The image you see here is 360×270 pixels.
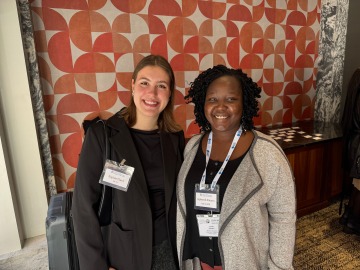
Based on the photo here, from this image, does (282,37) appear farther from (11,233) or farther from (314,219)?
(11,233)

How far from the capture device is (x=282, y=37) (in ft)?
10.9

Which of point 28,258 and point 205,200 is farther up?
point 205,200

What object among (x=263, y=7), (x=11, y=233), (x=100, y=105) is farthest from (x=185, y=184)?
(x=263, y=7)

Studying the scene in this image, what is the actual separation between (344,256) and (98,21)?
2.93 meters

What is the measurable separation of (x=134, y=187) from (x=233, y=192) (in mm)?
437

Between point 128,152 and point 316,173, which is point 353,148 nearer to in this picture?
point 316,173

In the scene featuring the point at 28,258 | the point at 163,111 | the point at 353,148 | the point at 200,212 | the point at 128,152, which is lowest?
the point at 28,258

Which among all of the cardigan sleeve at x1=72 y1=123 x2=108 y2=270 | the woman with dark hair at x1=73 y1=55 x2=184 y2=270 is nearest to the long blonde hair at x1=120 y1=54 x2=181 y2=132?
the woman with dark hair at x1=73 y1=55 x2=184 y2=270

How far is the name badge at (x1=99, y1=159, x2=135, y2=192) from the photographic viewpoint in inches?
47.0

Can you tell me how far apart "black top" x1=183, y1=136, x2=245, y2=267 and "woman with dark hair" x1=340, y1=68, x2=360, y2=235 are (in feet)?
5.76

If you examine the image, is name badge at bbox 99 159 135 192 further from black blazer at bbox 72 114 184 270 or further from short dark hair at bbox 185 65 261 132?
short dark hair at bbox 185 65 261 132

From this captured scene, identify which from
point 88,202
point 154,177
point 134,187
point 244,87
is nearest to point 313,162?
point 244,87

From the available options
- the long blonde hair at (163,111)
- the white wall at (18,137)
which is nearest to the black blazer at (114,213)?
the long blonde hair at (163,111)

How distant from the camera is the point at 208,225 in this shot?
1.23m
